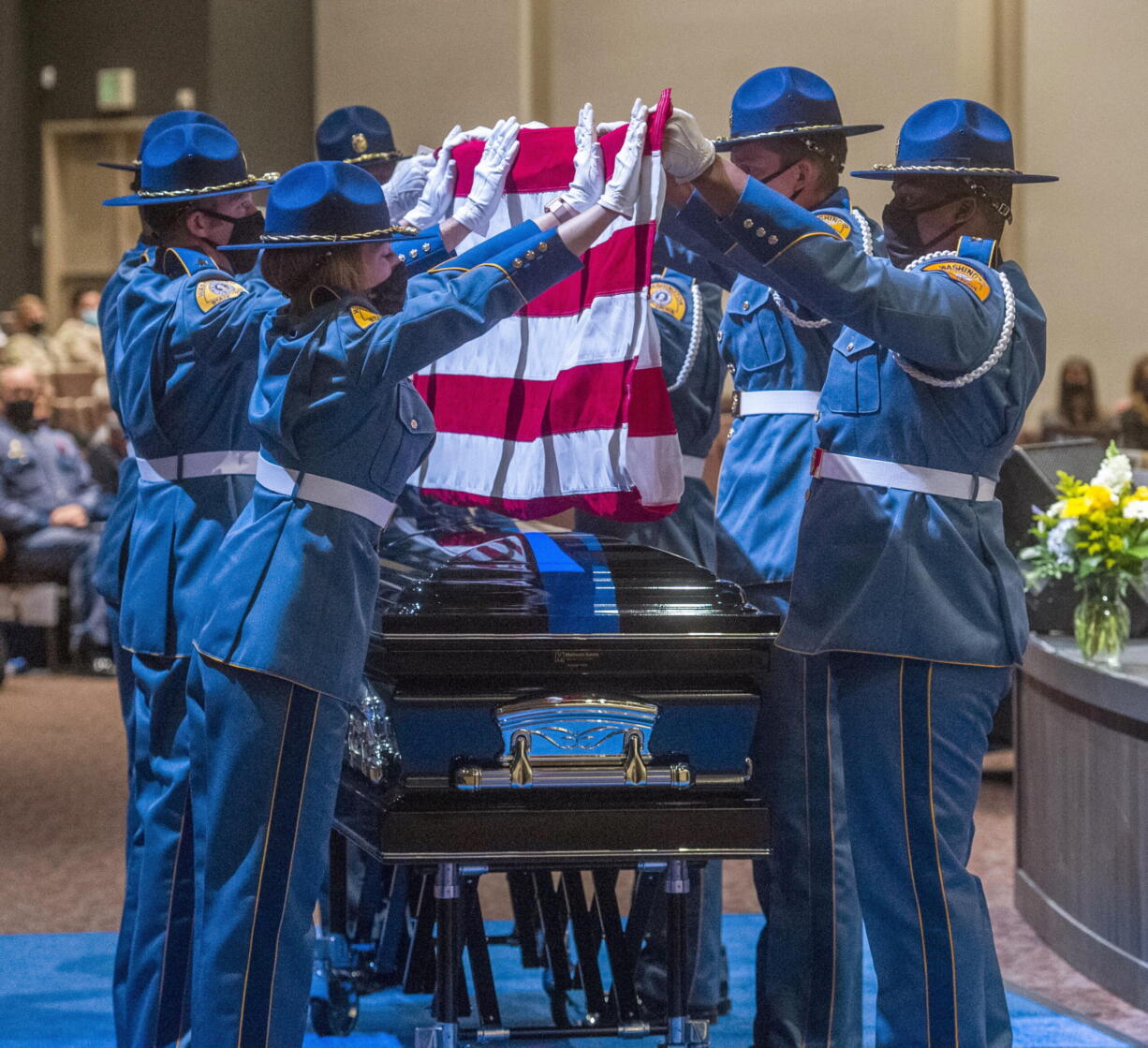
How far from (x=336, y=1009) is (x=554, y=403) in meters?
1.22

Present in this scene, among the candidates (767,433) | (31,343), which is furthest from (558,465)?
(31,343)

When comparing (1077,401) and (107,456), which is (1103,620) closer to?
(1077,401)

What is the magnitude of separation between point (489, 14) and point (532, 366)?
602 cm

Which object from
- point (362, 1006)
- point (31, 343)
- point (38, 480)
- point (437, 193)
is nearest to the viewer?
point (437, 193)

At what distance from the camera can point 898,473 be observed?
2479mm

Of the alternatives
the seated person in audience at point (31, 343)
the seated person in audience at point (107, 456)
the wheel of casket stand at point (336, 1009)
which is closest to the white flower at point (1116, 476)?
the wheel of casket stand at point (336, 1009)

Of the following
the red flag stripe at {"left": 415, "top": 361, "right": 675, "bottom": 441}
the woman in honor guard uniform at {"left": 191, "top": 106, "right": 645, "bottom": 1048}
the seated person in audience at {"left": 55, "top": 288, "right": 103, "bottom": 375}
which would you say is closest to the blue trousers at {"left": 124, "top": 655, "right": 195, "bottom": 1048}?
the woman in honor guard uniform at {"left": 191, "top": 106, "right": 645, "bottom": 1048}

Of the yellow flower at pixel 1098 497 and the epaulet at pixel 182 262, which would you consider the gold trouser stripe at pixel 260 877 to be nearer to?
the epaulet at pixel 182 262

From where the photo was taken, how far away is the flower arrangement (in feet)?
12.3

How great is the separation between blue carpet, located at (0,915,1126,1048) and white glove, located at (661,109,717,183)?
63.1 inches

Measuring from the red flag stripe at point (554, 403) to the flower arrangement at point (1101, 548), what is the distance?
1.38 m

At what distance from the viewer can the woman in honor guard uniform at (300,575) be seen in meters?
2.33

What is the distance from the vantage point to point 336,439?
7.66 feet

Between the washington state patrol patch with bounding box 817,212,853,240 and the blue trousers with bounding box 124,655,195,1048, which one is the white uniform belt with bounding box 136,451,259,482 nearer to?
the blue trousers with bounding box 124,655,195,1048
